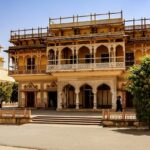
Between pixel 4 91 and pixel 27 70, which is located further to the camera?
pixel 4 91

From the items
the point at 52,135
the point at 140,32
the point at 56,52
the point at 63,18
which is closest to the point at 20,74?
the point at 56,52

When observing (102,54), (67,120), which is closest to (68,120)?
(67,120)

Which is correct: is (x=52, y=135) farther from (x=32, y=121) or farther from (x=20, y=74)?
(x=20, y=74)

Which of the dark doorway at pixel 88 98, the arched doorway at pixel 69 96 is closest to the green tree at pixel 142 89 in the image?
the dark doorway at pixel 88 98

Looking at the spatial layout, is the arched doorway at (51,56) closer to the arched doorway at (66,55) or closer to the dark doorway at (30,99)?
the arched doorway at (66,55)

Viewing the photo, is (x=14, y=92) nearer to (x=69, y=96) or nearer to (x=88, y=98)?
(x=69, y=96)

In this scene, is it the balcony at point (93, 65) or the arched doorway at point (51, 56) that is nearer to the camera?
the balcony at point (93, 65)

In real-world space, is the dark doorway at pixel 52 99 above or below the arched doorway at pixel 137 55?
below

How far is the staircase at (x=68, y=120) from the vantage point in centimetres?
2309

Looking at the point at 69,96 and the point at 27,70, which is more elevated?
the point at 27,70

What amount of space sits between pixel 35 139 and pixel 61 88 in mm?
14798

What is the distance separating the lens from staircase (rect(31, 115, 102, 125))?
23.1 m

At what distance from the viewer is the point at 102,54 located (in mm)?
32906

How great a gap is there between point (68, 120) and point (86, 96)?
9994 millimetres
